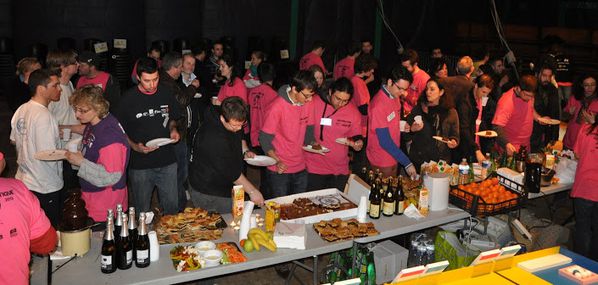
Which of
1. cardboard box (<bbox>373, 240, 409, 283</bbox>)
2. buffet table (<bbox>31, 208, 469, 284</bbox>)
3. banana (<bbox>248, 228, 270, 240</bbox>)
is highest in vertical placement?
banana (<bbox>248, 228, 270, 240</bbox>)

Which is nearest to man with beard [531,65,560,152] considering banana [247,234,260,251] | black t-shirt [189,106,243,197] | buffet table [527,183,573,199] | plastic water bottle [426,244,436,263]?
buffet table [527,183,573,199]

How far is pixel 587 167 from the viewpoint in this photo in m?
4.83

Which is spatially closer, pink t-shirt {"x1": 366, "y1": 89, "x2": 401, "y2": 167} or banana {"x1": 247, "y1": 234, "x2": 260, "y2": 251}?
banana {"x1": 247, "y1": 234, "x2": 260, "y2": 251}

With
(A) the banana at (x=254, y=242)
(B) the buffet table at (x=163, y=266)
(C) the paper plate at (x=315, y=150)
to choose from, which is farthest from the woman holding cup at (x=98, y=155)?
(C) the paper plate at (x=315, y=150)

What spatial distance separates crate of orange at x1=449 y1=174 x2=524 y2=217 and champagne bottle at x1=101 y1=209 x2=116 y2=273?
257 centimetres

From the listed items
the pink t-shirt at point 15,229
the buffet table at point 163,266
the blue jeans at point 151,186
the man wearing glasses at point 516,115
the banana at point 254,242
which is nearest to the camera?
the pink t-shirt at point 15,229

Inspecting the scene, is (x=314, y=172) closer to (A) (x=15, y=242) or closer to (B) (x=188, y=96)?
(B) (x=188, y=96)

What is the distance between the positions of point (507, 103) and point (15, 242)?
15.2 ft

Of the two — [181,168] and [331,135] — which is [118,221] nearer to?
[331,135]

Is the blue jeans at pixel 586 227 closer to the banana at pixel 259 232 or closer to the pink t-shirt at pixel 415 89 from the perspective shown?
the pink t-shirt at pixel 415 89

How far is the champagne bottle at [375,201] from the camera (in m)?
4.24

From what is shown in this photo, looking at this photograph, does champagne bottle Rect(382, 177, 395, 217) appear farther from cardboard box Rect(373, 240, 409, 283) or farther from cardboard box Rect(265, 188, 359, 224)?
cardboard box Rect(373, 240, 409, 283)

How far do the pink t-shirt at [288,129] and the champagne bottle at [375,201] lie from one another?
897mm

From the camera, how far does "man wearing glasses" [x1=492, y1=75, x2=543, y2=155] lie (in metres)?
5.72
